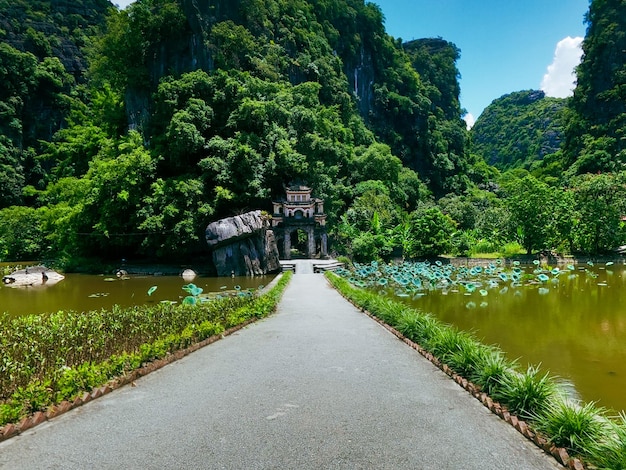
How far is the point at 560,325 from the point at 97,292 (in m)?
18.8

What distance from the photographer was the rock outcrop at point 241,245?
25141 mm

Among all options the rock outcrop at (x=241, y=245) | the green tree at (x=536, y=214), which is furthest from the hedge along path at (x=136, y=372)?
the green tree at (x=536, y=214)

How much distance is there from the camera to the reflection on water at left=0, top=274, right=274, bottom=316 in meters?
15.3

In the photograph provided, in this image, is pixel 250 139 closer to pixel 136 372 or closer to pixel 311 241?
pixel 311 241

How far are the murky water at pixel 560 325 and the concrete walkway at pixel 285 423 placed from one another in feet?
8.55

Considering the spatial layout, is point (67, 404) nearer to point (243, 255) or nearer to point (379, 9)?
point (243, 255)

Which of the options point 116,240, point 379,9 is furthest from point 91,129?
point 379,9

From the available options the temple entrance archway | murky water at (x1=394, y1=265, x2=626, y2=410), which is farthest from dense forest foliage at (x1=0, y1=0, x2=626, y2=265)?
murky water at (x1=394, y1=265, x2=626, y2=410)

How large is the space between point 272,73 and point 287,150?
11017 mm

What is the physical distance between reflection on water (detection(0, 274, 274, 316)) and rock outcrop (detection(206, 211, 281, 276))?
119 centimetres

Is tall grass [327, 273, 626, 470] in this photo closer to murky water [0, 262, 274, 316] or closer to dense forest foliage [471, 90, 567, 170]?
murky water [0, 262, 274, 316]

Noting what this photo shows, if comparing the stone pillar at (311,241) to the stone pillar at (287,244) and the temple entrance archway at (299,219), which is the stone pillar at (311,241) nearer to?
the temple entrance archway at (299,219)

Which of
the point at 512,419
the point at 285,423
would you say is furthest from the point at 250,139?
the point at 512,419

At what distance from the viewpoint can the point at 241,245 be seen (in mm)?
25922
